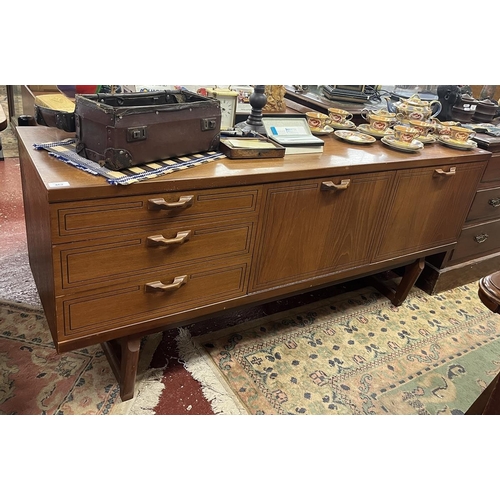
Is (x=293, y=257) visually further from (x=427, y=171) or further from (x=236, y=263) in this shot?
(x=427, y=171)

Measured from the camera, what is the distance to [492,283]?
3.31 ft

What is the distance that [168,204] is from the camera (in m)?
1.15

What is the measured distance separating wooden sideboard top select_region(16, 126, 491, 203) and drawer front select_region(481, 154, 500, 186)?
0.07 m

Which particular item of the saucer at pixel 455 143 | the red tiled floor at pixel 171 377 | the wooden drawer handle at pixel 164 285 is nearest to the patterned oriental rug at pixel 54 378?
the red tiled floor at pixel 171 377

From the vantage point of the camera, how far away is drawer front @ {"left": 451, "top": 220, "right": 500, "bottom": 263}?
2.20m

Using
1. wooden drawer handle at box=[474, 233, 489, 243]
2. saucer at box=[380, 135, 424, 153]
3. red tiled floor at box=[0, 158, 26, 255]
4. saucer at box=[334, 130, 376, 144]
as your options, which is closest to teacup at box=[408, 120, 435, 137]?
saucer at box=[380, 135, 424, 153]

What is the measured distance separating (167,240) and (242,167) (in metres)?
0.32

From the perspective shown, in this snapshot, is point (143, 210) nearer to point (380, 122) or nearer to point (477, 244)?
point (380, 122)

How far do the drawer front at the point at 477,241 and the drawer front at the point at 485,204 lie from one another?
0.06 metres

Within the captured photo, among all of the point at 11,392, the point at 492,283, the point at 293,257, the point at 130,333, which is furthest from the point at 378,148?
the point at 11,392

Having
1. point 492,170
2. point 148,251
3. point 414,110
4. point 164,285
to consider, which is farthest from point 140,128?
point 492,170

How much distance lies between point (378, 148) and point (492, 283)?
35.9 inches

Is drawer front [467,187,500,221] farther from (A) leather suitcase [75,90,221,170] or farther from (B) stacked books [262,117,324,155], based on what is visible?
(A) leather suitcase [75,90,221,170]

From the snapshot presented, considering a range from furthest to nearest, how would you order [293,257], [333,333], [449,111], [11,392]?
[449,111] → [333,333] → [293,257] → [11,392]
